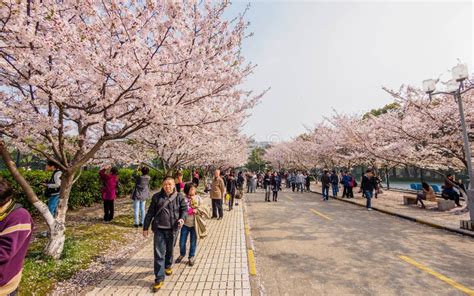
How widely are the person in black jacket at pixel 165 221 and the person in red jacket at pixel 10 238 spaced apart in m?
2.06

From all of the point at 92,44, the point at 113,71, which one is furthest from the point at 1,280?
the point at 92,44

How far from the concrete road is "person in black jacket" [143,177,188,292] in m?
1.83

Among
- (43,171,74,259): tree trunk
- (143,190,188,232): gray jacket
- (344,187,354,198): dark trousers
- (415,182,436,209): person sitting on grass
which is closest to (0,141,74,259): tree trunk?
(43,171,74,259): tree trunk

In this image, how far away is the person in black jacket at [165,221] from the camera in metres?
4.24

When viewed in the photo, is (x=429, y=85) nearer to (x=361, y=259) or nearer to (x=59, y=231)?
(x=361, y=259)

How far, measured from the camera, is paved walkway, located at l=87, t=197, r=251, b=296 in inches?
162

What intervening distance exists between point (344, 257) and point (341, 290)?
5.65 ft

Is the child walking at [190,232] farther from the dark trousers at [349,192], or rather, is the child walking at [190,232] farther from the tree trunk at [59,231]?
the dark trousers at [349,192]

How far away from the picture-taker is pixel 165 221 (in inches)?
174

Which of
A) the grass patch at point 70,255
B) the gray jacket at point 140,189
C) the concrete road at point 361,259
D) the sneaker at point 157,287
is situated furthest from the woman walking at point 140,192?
the sneaker at point 157,287

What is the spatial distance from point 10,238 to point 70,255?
3.90 metres

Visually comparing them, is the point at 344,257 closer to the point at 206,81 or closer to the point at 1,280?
the point at 206,81

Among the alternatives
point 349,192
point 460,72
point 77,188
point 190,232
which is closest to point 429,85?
point 460,72

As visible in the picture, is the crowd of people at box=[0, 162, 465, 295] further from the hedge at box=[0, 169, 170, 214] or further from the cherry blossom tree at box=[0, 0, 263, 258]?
the hedge at box=[0, 169, 170, 214]
